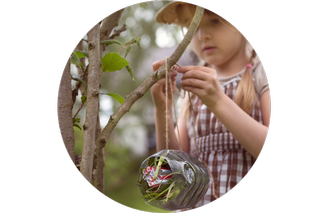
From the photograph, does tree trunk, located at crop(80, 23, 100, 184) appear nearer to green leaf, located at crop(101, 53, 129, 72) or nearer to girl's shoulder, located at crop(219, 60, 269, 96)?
green leaf, located at crop(101, 53, 129, 72)

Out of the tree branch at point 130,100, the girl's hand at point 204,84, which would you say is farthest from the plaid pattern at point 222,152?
the tree branch at point 130,100

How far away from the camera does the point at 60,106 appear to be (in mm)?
453

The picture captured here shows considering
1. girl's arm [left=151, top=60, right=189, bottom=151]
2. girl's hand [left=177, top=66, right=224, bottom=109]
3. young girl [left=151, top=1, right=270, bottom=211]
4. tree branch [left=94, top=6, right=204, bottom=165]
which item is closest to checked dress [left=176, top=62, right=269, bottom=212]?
young girl [left=151, top=1, right=270, bottom=211]

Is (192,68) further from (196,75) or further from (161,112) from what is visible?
(161,112)

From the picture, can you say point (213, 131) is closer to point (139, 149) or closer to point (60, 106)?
point (60, 106)

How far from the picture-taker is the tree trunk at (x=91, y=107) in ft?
1.39

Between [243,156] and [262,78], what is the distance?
0.25m

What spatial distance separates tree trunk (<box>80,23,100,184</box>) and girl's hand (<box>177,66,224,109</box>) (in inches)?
8.3

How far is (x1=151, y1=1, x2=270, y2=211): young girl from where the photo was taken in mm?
602

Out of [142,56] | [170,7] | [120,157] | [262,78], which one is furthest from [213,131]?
[120,157]

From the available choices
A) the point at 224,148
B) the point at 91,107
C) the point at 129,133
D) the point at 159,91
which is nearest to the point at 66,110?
the point at 91,107

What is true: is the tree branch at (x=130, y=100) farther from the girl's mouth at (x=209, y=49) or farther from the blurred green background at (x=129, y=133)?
the blurred green background at (x=129, y=133)

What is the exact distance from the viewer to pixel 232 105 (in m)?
0.56

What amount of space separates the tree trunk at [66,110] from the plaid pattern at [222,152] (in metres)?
0.44
